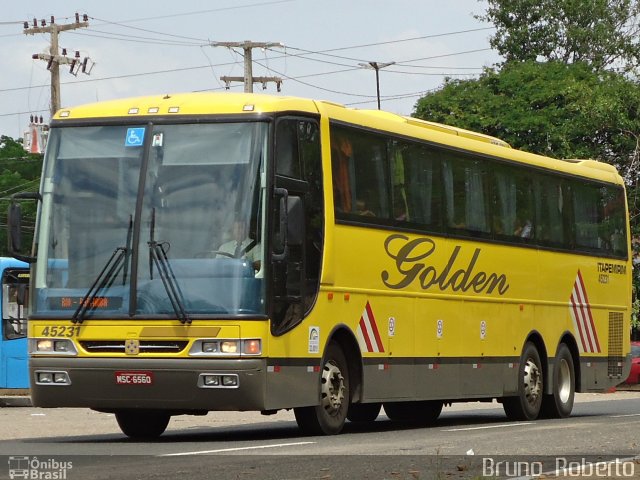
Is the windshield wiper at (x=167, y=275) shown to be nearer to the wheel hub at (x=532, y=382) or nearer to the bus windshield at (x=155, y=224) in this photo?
the bus windshield at (x=155, y=224)

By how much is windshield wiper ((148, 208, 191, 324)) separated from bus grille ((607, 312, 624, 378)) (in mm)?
11711

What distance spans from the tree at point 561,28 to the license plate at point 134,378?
2031 inches

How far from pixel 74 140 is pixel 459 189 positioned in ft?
19.7

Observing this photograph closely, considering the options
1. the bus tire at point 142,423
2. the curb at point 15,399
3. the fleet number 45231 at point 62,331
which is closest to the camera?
the fleet number 45231 at point 62,331

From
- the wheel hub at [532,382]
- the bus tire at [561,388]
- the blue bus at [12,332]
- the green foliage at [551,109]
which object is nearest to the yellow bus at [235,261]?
the wheel hub at [532,382]

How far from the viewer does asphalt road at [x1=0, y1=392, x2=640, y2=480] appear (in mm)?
12852

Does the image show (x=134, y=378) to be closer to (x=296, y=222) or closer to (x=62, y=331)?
(x=62, y=331)

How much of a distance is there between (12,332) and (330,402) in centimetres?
1602

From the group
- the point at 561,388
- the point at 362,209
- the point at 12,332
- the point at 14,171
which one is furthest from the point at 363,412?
the point at 14,171

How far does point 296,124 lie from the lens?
17.8m

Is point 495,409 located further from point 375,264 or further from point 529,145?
point 529,145

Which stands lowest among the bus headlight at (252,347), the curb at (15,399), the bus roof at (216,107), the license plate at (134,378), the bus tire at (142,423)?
the bus tire at (142,423)

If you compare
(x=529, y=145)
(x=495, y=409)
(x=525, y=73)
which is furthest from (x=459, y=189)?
(x=525, y=73)

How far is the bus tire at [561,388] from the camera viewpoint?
24547 mm
